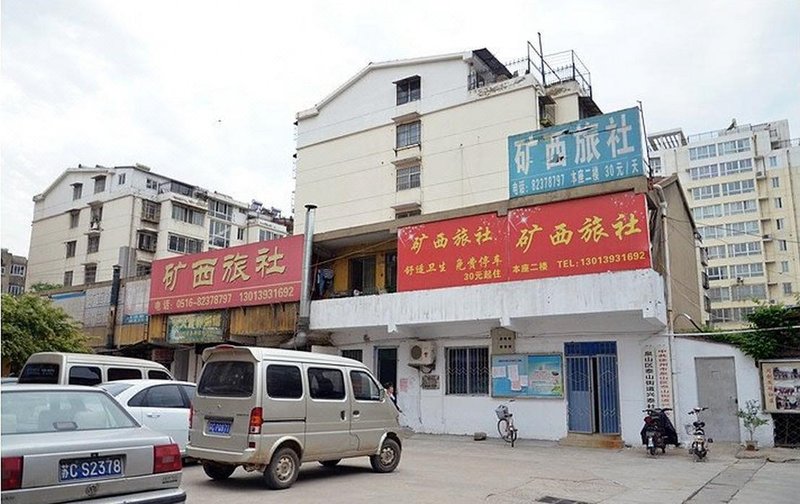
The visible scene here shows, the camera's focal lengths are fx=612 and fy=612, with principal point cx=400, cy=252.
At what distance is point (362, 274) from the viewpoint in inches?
802

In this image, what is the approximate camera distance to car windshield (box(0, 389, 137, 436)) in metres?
4.78

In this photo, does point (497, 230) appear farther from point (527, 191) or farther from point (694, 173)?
point (694, 173)

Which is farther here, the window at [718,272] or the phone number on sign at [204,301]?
the window at [718,272]

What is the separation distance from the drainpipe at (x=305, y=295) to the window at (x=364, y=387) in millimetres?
8817

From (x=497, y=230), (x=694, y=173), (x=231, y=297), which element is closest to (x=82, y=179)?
(x=231, y=297)

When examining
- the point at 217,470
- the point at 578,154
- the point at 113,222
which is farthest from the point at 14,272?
the point at 217,470

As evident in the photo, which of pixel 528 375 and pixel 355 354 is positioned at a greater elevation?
pixel 355 354

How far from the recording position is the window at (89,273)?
4628cm

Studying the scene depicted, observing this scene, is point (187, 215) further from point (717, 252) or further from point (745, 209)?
point (745, 209)

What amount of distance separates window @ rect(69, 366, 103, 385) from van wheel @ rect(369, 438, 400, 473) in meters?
5.67

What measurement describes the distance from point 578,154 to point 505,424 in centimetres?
693

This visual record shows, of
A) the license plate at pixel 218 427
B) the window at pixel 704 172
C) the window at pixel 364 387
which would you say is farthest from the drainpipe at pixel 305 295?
the window at pixel 704 172

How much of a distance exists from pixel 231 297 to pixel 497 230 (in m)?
9.89

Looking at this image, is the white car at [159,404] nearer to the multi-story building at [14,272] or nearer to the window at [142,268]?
the window at [142,268]
